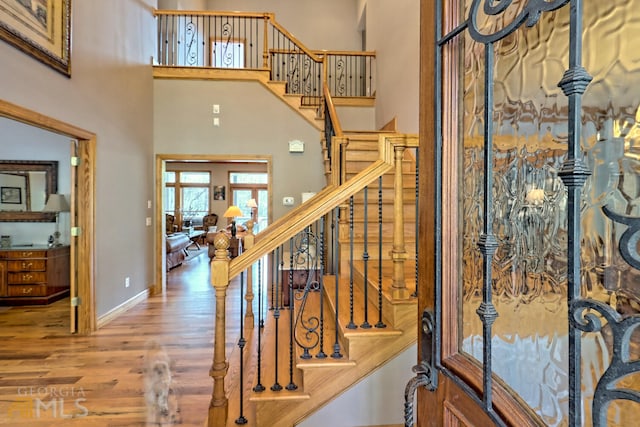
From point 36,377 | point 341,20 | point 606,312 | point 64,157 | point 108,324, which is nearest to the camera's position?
point 606,312

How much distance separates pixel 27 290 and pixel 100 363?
253cm

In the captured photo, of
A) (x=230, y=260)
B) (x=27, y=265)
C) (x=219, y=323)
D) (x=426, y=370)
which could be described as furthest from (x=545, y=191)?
(x=27, y=265)

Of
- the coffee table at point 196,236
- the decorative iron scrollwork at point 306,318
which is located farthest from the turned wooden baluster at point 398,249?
the coffee table at point 196,236

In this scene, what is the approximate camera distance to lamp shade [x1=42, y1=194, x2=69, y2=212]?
4.56 m

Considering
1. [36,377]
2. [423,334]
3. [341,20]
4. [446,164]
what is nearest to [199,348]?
[36,377]

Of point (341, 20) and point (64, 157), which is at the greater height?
point (341, 20)

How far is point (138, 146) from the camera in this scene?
4477 mm

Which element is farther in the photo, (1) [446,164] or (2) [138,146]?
(2) [138,146]

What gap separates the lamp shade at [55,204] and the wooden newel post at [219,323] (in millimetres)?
4229

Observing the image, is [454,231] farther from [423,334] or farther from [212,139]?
[212,139]

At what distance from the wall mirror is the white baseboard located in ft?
6.19

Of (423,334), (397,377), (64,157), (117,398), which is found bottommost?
(117,398)

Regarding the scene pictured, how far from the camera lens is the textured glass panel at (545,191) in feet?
1.57

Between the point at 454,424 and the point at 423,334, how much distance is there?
0.20m
